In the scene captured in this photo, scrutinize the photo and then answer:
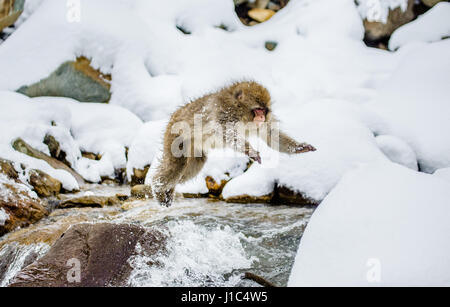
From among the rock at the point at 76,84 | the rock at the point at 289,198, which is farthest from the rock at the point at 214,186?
the rock at the point at 76,84

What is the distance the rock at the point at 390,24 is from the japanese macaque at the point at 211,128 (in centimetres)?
748

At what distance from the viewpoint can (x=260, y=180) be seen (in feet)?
14.2

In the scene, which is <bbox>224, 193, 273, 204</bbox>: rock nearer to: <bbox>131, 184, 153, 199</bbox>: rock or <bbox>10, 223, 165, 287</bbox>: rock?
<bbox>131, 184, 153, 199</bbox>: rock

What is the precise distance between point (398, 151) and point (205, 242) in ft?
11.7

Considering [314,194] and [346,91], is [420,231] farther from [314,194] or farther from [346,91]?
[346,91]

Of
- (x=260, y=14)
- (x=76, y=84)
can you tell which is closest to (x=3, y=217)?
(x=76, y=84)

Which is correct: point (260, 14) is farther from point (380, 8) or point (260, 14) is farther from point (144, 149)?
point (144, 149)

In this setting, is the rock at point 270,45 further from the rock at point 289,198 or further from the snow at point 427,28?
the rock at point 289,198

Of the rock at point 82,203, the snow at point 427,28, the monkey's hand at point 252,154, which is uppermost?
the snow at point 427,28

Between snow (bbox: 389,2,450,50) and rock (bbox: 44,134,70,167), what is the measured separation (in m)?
9.77

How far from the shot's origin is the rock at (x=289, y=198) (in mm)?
3949

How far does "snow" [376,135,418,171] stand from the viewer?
4.13 meters

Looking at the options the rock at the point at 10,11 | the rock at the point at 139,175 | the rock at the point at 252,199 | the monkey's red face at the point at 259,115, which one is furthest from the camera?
the rock at the point at 10,11
